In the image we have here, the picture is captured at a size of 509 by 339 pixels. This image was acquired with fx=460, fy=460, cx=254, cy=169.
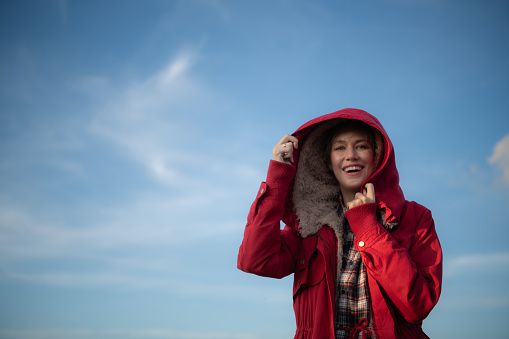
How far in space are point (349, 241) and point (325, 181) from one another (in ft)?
2.89

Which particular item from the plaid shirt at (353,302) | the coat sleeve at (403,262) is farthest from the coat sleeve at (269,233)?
the coat sleeve at (403,262)

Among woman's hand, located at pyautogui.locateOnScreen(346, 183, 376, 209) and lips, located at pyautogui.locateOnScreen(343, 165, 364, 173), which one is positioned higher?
lips, located at pyautogui.locateOnScreen(343, 165, 364, 173)

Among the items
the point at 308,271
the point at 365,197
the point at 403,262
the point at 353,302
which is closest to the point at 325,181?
the point at 365,197

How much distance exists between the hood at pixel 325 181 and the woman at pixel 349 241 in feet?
0.04

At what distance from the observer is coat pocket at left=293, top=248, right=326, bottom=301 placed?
4008 millimetres

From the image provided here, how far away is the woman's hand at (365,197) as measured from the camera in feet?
12.9

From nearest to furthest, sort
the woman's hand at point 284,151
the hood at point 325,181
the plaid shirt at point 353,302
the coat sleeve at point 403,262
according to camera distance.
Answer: the coat sleeve at point 403,262 → the plaid shirt at point 353,302 → the hood at point 325,181 → the woman's hand at point 284,151

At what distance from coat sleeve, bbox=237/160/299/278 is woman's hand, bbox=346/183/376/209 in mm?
622

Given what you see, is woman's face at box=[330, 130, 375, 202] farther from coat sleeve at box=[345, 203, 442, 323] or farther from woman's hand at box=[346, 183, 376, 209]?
coat sleeve at box=[345, 203, 442, 323]

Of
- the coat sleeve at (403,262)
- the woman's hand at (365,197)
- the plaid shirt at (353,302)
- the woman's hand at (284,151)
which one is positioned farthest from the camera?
the woman's hand at (284,151)

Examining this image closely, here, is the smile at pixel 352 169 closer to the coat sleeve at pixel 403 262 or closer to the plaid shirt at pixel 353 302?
the coat sleeve at pixel 403 262

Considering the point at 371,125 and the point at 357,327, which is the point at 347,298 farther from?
the point at 371,125

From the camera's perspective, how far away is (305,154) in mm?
4891

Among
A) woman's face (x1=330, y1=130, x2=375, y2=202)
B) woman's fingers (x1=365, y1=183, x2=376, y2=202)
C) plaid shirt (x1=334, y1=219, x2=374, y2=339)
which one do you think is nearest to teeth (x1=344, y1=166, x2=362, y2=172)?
woman's face (x1=330, y1=130, x2=375, y2=202)
